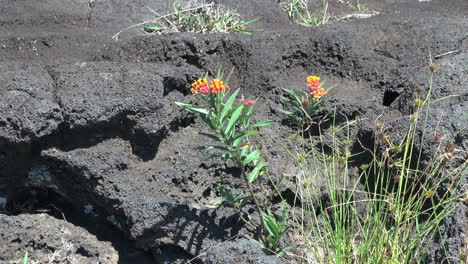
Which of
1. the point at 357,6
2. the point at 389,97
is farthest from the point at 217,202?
the point at 357,6

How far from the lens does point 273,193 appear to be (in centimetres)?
402

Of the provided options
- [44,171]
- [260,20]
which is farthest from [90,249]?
[260,20]

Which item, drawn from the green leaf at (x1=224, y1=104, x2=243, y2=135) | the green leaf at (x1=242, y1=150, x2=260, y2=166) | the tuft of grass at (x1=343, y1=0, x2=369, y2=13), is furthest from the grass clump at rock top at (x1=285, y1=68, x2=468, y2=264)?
the tuft of grass at (x1=343, y1=0, x2=369, y2=13)

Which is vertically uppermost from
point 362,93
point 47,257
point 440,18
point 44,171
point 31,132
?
point 440,18

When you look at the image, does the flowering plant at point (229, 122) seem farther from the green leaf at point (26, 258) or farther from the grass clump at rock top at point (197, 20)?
the grass clump at rock top at point (197, 20)

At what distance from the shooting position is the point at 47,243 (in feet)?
12.8

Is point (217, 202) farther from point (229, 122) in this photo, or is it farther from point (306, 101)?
point (306, 101)

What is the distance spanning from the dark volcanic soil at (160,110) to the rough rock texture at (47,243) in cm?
1

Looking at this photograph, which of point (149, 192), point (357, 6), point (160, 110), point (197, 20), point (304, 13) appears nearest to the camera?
point (149, 192)

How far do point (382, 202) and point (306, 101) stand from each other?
0.65 meters

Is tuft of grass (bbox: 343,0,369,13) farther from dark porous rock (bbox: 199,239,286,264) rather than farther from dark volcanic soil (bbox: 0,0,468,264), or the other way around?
dark porous rock (bbox: 199,239,286,264)

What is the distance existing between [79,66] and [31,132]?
0.57m

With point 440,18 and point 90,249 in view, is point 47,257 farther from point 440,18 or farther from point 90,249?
point 440,18

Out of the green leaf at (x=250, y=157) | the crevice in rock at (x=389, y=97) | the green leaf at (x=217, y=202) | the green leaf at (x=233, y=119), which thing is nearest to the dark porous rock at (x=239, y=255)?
the green leaf at (x=217, y=202)
